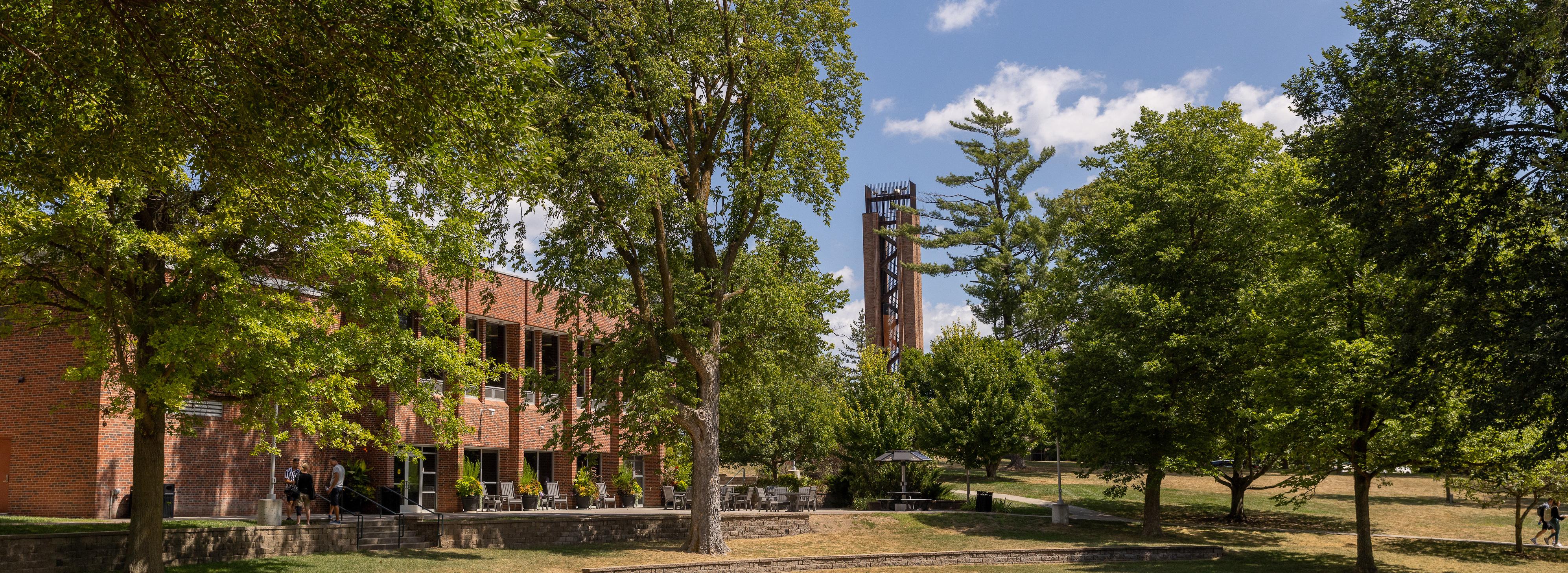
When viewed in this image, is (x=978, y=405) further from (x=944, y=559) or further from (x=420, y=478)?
(x=420, y=478)

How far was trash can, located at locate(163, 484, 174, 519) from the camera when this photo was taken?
2114cm

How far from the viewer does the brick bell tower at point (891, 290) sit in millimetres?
70812

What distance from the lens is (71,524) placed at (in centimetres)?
1802

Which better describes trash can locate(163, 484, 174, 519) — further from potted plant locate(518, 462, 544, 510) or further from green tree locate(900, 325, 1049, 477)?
green tree locate(900, 325, 1049, 477)

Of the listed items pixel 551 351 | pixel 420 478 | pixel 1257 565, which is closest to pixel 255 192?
pixel 420 478

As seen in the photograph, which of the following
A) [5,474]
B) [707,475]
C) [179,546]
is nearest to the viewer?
[179,546]

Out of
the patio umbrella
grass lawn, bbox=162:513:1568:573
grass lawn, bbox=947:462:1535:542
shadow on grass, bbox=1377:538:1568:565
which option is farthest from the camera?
the patio umbrella

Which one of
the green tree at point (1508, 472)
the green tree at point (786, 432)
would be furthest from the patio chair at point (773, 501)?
the green tree at point (1508, 472)

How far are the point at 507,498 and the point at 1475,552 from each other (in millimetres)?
25306

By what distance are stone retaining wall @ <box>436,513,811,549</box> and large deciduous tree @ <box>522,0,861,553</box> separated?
2.53m

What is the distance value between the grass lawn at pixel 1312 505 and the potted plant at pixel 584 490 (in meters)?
13.2

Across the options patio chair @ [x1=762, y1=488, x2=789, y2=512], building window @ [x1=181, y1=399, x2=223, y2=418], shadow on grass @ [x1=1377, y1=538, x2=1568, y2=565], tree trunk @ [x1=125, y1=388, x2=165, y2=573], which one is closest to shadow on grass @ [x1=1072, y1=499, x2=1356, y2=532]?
shadow on grass @ [x1=1377, y1=538, x2=1568, y2=565]

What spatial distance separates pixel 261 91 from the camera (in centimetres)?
803

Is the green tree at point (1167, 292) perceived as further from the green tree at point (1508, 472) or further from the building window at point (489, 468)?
the building window at point (489, 468)
